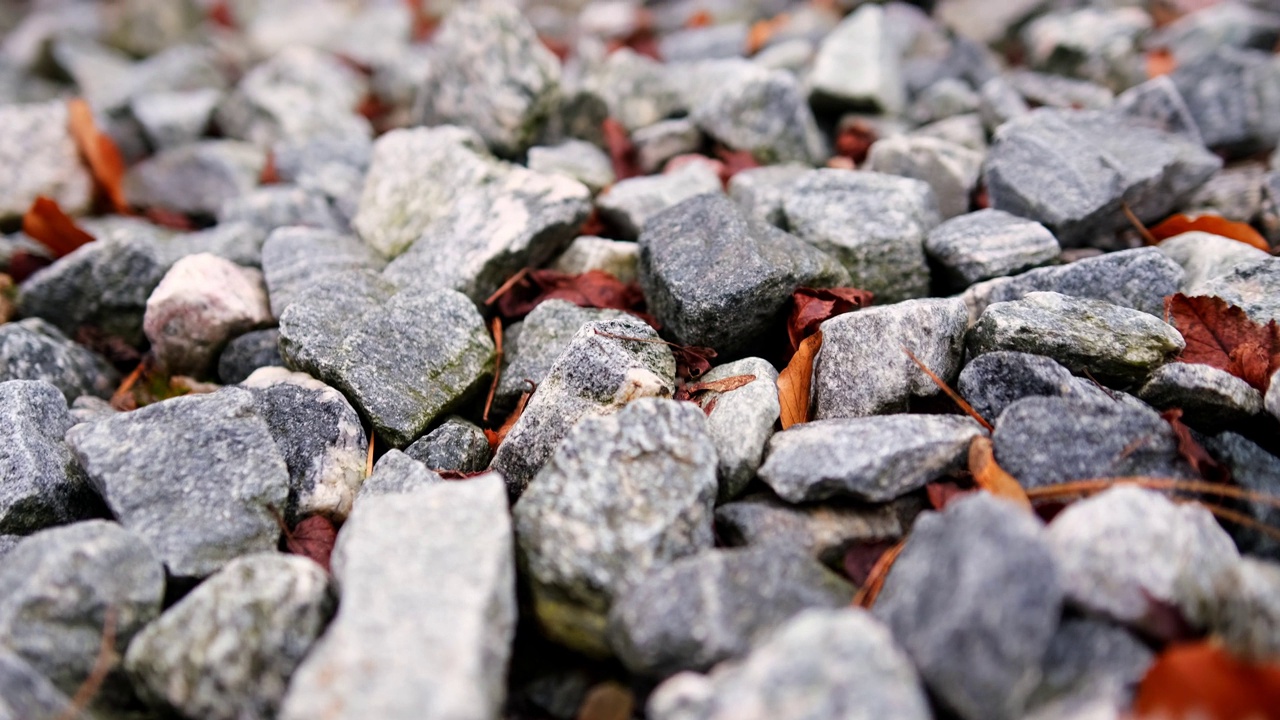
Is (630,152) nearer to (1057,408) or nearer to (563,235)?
(563,235)

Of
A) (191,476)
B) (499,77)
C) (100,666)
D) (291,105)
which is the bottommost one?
(100,666)

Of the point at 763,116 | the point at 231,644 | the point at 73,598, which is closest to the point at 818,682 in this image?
the point at 231,644

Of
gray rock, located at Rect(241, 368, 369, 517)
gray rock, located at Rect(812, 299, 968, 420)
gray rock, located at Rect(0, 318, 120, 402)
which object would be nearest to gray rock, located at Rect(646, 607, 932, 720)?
gray rock, located at Rect(812, 299, 968, 420)

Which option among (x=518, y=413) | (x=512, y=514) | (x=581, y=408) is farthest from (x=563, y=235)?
(x=512, y=514)

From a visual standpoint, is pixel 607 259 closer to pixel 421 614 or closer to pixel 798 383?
pixel 798 383

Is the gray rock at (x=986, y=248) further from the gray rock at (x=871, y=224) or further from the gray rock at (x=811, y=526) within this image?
the gray rock at (x=811, y=526)

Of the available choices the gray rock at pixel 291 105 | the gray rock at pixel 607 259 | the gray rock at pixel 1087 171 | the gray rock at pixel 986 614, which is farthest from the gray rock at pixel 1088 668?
the gray rock at pixel 291 105
